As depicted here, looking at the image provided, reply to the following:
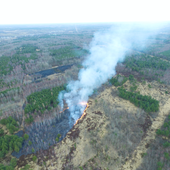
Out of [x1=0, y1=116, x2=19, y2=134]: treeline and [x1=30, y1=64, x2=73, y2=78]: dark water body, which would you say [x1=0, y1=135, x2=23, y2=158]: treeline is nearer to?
[x1=0, y1=116, x2=19, y2=134]: treeline

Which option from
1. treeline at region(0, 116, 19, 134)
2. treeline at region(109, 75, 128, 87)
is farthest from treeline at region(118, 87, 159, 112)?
treeline at region(0, 116, 19, 134)

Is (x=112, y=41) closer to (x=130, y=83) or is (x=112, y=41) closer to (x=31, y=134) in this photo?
(x=130, y=83)

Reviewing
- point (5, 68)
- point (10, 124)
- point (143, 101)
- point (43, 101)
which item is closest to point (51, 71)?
point (5, 68)

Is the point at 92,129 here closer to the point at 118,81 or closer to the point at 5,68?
the point at 118,81

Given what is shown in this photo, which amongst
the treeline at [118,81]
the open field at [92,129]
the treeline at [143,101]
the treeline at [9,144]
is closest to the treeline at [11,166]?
the open field at [92,129]

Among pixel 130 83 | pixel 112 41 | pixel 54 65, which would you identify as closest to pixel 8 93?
pixel 54 65
